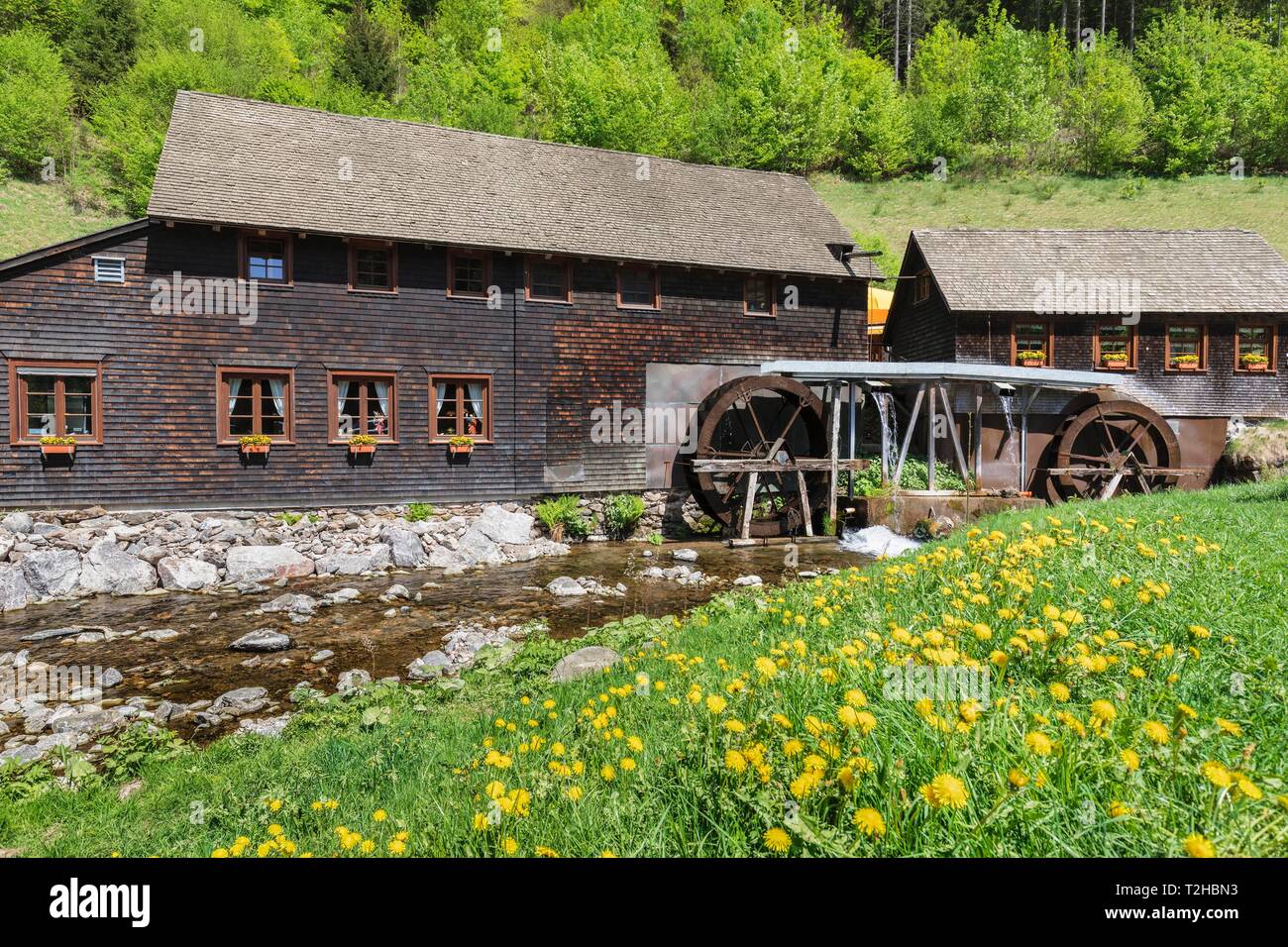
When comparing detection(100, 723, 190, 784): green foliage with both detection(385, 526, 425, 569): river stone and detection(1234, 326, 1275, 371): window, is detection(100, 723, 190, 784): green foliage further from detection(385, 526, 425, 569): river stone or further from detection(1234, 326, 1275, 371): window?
detection(1234, 326, 1275, 371): window

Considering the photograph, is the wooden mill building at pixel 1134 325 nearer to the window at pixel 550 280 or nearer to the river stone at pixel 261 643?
the window at pixel 550 280

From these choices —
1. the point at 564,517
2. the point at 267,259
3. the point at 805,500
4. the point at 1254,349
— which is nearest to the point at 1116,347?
the point at 1254,349

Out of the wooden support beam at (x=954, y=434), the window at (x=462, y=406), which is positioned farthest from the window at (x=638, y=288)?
the wooden support beam at (x=954, y=434)

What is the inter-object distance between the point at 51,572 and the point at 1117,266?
88.4 ft

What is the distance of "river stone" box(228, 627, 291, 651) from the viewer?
891 cm

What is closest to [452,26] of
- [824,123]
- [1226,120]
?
[824,123]

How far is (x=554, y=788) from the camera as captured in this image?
2.64 meters

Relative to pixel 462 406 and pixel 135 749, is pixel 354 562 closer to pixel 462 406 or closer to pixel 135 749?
pixel 462 406

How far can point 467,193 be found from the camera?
17078 mm

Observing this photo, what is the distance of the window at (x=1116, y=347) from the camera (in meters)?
20.3

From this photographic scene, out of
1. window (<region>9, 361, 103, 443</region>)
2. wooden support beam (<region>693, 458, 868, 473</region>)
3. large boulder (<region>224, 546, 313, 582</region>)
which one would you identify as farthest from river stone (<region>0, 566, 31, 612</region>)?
wooden support beam (<region>693, 458, 868, 473</region>)

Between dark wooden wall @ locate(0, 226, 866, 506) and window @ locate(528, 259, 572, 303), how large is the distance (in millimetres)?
246

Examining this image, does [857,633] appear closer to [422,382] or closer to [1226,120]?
[422,382]

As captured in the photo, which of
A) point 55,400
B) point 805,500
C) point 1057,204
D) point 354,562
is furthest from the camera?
point 1057,204
